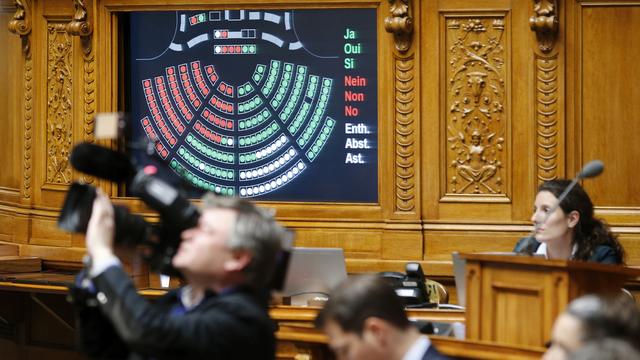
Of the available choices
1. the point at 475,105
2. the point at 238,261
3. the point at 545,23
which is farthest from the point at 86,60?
the point at 238,261

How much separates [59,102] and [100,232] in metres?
4.46

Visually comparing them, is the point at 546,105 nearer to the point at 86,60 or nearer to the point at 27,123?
the point at 86,60

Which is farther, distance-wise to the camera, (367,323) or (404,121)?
(404,121)

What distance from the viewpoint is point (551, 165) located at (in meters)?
6.07

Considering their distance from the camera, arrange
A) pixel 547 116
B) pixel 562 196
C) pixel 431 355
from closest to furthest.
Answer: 1. pixel 431 355
2. pixel 562 196
3. pixel 547 116

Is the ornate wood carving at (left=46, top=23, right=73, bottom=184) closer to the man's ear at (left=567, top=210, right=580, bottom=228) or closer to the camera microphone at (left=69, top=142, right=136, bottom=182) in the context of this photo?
the man's ear at (left=567, top=210, right=580, bottom=228)

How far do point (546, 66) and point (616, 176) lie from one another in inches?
24.4

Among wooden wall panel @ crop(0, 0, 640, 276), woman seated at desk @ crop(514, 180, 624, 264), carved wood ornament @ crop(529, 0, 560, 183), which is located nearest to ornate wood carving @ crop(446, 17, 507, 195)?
wooden wall panel @ crop(0, 0, 640, 276)

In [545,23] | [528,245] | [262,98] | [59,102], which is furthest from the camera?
[59,102]

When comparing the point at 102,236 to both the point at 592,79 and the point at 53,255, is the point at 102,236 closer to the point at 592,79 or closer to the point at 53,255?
the point at 592,79

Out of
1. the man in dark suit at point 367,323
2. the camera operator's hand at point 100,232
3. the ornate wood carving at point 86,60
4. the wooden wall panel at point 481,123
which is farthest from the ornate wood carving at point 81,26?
the man in dark suit at point 367,323

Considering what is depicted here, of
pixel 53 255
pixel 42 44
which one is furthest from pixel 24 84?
pixel 53 255

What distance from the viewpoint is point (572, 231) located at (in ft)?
15.0

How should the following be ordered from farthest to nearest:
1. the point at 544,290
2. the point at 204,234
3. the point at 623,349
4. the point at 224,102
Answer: the point at 224,102, the point at 544,290, the point at 204,234, the point at 623,349
